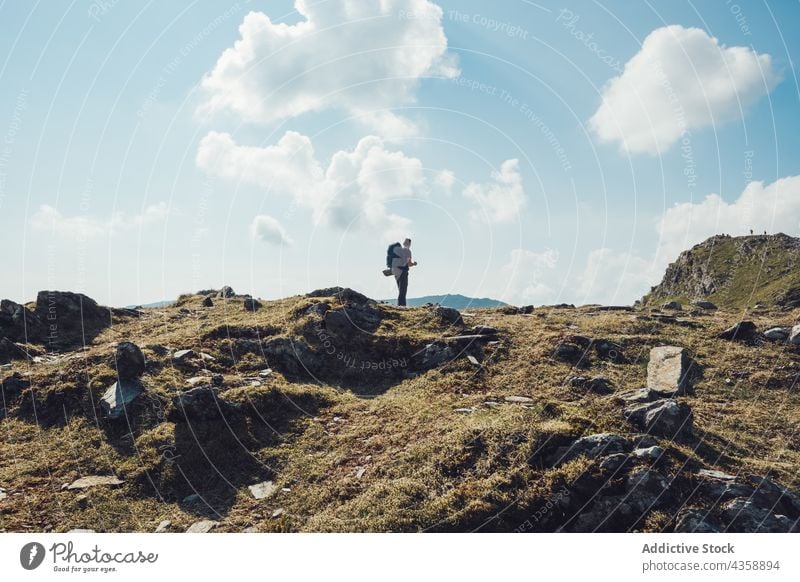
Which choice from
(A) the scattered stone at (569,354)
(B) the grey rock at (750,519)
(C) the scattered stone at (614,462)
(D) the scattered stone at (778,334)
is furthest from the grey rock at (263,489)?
(D) the scattered stone at (778,334)

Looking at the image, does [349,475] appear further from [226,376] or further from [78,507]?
[226,376]

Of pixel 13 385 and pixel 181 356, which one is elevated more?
pixel 181 356

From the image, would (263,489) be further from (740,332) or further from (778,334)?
(778,334)

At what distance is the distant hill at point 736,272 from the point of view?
7575 centimetres

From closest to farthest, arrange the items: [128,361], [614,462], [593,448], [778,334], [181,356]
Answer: [614,462] < [593,448] < [128,361] < [181,356] < [778,334]

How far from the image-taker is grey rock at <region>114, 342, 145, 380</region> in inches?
718

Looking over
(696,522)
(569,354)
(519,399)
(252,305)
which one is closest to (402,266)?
(252,305)

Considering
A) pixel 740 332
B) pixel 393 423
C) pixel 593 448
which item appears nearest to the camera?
pixel 593 448

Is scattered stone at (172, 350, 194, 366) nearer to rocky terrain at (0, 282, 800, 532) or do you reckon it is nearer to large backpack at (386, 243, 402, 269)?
rocky terrain at (0, 282, 800, 532)

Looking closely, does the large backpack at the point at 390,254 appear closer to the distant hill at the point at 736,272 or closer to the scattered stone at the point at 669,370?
the scattered stone at the point at 669,370

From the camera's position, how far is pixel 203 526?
1194cm

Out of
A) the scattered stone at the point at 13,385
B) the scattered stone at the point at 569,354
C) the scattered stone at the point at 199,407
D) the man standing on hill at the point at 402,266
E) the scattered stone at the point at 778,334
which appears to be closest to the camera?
the scattered stone at the point at 199,407

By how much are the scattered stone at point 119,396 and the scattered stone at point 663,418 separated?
1555 cm
